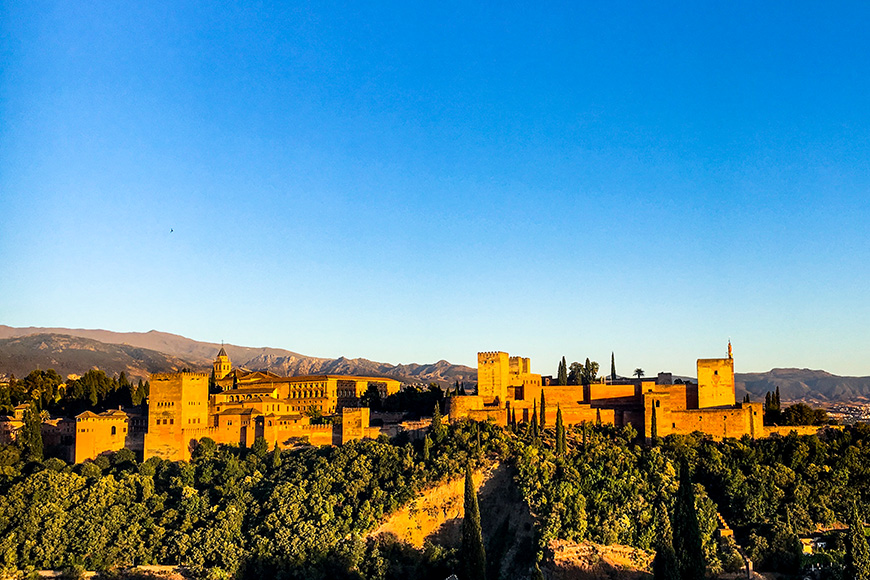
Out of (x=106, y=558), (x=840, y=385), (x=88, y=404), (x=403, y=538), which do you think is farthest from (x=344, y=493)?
(x=840, y=385)

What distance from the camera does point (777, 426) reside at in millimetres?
48906

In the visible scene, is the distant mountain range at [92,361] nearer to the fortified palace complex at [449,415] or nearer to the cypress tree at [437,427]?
the fortified palace complex at [449,415]

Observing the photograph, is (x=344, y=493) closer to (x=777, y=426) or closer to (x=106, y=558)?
(x=106, y=558)

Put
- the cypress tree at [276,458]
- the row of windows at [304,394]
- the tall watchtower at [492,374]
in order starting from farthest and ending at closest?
the row of windows at [304,394]
the tall watchtower at [492,374]
the cypress tree at [276,458]

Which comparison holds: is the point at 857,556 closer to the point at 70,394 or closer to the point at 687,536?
the point at 687,536

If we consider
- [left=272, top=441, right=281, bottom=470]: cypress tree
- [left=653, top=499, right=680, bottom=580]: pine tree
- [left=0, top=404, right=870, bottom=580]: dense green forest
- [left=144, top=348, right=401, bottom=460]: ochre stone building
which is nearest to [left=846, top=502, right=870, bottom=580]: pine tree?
[left=0, top=404, right=870, bottom=580]: dense green forest

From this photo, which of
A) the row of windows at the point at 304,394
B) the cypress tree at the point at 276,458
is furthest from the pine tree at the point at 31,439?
the row of windows at the point at 304,394

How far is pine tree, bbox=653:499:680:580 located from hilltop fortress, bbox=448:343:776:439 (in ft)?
22.0

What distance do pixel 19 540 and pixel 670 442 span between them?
1366 inches

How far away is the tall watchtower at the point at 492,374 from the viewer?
53.1 m

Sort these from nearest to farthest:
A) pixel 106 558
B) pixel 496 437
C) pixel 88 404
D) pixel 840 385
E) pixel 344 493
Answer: pixel 106 558, pixel 344 493, pixel 496 437, pixel 88 404, pixel 840 385

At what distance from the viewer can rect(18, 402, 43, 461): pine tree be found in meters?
47.9

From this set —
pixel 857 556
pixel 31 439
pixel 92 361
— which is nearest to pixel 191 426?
pixel 31 439

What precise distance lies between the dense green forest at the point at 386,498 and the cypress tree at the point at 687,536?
4.86 m
